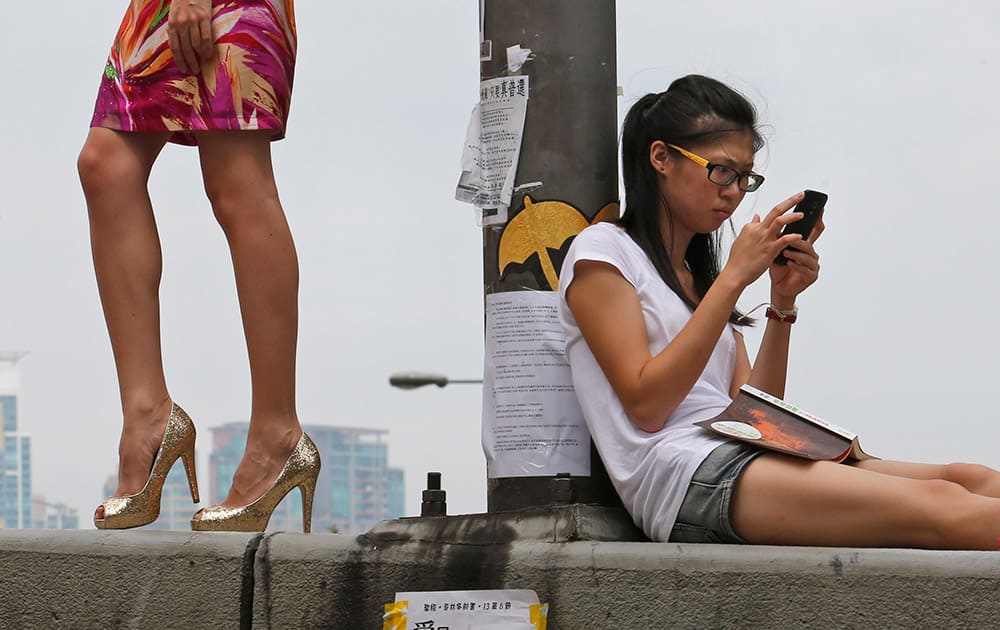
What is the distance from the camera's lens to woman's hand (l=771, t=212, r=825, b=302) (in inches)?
162

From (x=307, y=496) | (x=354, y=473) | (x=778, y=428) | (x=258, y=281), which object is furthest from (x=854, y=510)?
(x=354, y=473)

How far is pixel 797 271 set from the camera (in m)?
4.21

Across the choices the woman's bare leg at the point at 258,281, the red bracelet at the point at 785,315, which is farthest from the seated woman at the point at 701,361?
the woman's bare leg at the point at 258,281

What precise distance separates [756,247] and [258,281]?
4.34 feet

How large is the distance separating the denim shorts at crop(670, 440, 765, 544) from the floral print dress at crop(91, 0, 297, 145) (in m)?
1.48

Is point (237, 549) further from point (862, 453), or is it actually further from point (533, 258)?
point (862, 453)

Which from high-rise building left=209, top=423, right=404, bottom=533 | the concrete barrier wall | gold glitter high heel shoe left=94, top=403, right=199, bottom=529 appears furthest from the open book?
high-rise building left=209, top=423, right=404, bottom=533

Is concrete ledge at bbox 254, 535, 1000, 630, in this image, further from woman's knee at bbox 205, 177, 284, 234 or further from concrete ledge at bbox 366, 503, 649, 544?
woman's knee at bbox 205, 177, 284, 234

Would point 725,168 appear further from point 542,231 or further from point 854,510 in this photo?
point 854,510

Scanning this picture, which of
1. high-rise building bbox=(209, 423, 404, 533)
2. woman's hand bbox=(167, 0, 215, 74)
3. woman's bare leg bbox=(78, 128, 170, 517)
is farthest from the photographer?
high-rise building bbox=(209, 423, 404, 533)

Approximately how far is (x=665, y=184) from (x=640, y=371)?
631 mm

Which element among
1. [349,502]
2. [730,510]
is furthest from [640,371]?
[349,502]

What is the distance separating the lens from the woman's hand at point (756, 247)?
3830mm

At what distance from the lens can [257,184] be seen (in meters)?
4.25
